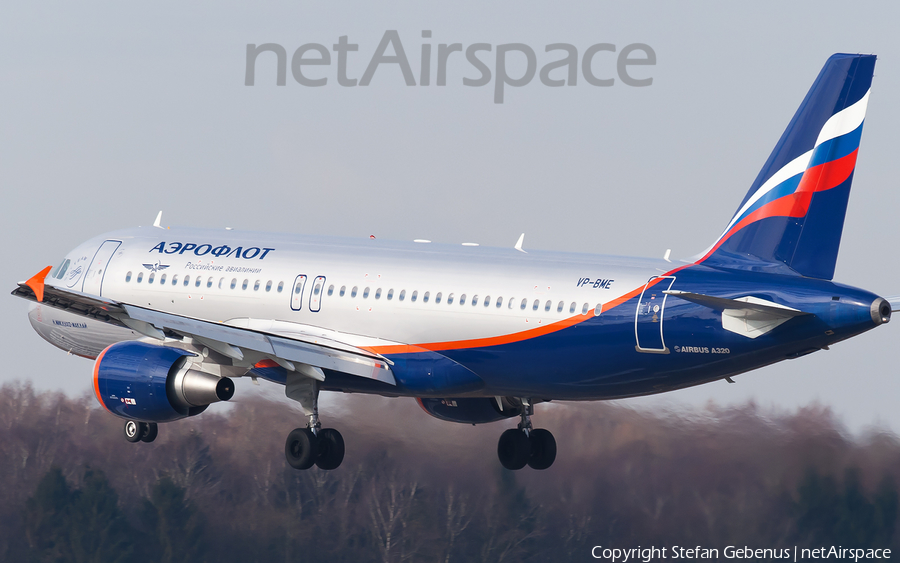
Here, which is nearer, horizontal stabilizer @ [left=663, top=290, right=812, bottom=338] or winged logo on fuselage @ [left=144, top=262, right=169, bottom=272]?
horizontal stabilizer @ [left=663, top=290, right=812, bottom=338]

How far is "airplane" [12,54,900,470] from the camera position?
30562 mm

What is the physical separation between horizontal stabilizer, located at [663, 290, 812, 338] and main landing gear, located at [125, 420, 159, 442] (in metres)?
14.8

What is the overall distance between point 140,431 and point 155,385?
4031 millimetres

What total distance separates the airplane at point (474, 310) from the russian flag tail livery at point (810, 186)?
3 centimetres

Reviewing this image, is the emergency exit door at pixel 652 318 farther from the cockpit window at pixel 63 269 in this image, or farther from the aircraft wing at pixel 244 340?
the cockpit window at pixel 63 269

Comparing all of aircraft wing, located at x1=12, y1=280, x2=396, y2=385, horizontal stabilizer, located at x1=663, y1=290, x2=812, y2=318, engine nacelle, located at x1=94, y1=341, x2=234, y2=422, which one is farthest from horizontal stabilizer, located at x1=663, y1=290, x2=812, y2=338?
engine nacelle, located at x1=94, y1=341, x2=234, y2=422

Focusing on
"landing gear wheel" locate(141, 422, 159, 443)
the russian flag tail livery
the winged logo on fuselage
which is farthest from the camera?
the winged logo on fuselage

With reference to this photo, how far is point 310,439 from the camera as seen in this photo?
35.4m

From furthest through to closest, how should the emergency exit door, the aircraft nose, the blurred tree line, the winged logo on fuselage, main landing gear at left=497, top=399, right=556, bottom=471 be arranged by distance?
1. the blurred tree line
2. main landing gear at left=497, top=399, right=556, bottom=471
3. the winged logo on fuselage
4. the emergency exit door
5. the aircraft nose

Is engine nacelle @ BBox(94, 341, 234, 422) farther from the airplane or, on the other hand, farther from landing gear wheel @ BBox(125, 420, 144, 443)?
landing gear wheel @ BBox(125, 420, 144, 443)

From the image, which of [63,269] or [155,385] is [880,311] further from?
[63,269]

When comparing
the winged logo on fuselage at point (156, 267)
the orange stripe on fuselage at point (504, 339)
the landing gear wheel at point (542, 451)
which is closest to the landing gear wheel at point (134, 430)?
the winged logo on fuselage at point (156, 267)

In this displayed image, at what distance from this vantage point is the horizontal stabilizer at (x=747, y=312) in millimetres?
29344

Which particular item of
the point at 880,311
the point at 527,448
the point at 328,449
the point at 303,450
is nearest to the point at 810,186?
the point at 880,311
